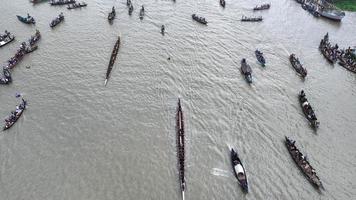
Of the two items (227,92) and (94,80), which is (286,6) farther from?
(94,80)

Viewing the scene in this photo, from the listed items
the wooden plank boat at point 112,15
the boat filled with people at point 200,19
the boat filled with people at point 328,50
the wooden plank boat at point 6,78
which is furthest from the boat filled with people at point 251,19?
the wooden plank boat at point 6,78

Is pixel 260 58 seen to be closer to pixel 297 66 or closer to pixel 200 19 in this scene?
pixel 297 66

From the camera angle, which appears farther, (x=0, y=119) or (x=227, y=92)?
(x=227, y=92)

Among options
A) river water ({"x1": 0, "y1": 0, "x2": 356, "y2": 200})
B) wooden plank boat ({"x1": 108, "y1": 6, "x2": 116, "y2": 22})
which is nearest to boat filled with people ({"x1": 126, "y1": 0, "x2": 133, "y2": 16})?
river water ({"x1": 0, "y1": 0, "x2": 356, "y2": 200})

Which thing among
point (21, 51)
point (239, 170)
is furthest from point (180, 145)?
point (21, 51)

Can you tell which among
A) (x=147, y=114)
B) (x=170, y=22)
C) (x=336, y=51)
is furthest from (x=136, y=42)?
(x=336, y=51)
